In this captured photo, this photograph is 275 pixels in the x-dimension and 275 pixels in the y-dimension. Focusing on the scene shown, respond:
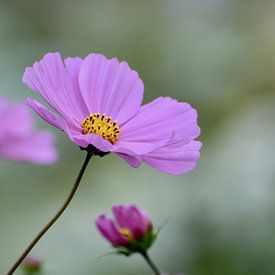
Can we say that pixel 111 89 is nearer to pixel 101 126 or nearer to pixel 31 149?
pixel 101 126

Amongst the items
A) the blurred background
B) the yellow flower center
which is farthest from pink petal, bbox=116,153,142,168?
the blurred background

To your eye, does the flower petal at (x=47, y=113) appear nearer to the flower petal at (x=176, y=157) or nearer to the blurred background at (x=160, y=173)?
the flower petal at (x=176, y=157)

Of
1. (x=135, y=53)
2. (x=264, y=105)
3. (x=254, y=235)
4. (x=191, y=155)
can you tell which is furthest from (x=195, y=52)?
(x=191, y=155)

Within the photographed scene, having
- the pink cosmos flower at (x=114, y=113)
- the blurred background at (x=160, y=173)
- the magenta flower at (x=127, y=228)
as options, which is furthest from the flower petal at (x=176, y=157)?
the blurred background at (x=160, y=173)

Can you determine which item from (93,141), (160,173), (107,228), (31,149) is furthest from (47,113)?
(160,173)

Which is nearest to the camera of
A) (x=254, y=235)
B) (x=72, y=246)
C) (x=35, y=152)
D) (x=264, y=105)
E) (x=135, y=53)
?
(x=35, y=152)

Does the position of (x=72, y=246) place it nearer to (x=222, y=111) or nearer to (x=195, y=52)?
(x=222, y=111)
